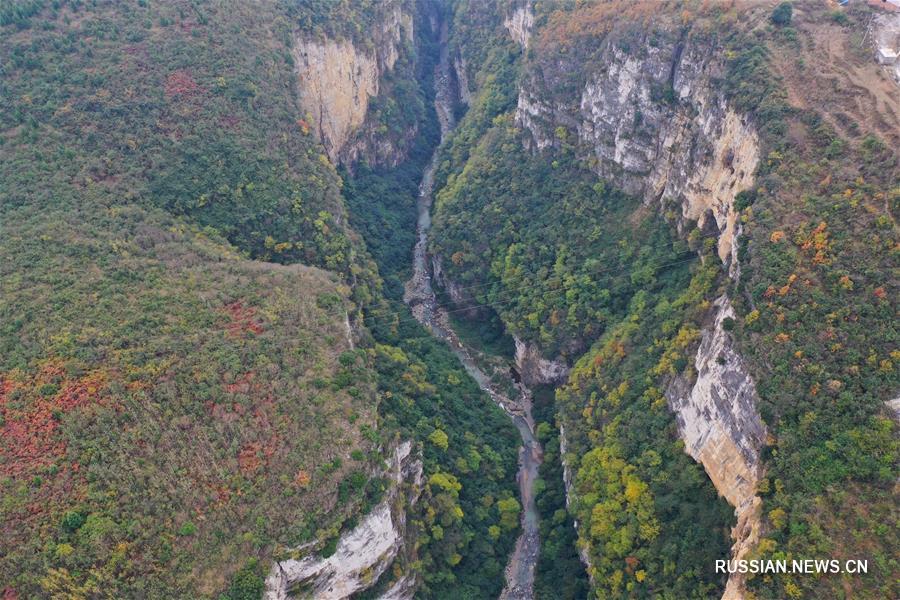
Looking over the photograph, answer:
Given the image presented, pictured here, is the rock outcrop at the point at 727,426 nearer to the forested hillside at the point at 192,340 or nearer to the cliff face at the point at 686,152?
the cliff face at the point at 686,152

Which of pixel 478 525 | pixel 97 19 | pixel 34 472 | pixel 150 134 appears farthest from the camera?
pixel 97 19

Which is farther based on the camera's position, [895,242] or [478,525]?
[478,525]

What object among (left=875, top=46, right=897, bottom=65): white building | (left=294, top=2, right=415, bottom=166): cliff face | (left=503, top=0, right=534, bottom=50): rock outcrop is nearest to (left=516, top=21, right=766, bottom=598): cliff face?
(left=875, top=46, right=897, bottom=65): white building

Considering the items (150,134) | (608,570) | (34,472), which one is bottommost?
(608,570)

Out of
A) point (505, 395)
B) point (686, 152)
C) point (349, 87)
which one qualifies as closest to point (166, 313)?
point (505, 395)

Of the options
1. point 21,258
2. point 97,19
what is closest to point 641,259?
point 21,258

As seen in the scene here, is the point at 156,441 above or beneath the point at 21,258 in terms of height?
beneath

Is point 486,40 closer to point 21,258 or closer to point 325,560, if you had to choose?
point 21,258

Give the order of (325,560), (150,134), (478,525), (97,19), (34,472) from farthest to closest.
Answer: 1. (97,19)
2. (150,134)
3. (478,525)
4. (325,560)
5. (34,472)
